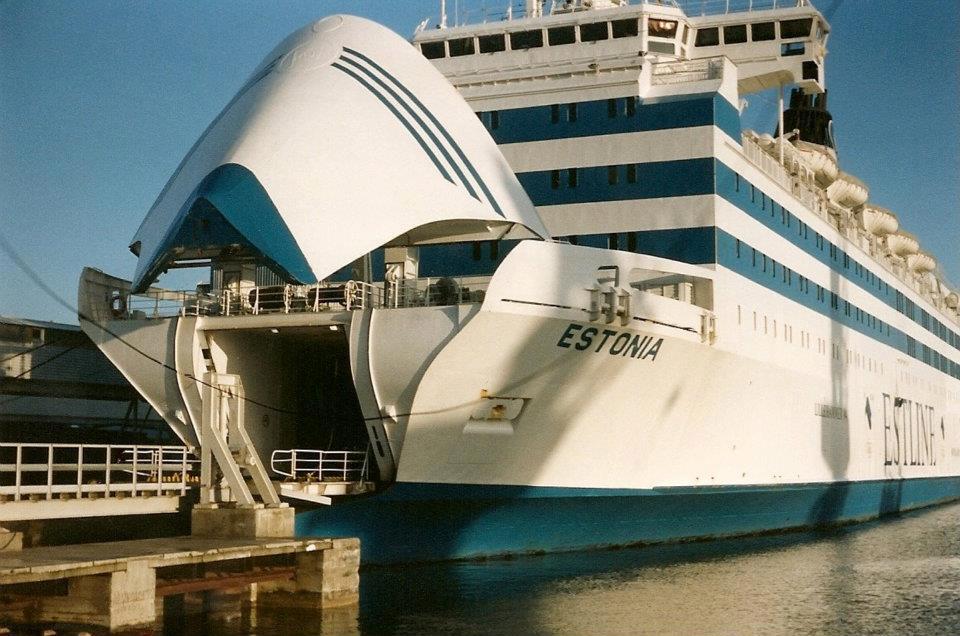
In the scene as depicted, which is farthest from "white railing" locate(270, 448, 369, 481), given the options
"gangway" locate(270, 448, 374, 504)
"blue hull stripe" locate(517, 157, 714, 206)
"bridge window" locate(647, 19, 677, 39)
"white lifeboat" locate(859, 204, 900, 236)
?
"white lifeboat" locate(859, 204, 900, 236)

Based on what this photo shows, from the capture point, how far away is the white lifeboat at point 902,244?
44188 mm

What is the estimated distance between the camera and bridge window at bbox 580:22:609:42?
27188 mm

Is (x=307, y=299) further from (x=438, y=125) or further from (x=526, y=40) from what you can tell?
(x=526, y=40)

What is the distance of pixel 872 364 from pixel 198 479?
22.3m

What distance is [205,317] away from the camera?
61.9ft

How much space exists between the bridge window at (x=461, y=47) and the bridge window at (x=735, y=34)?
21.5 ft

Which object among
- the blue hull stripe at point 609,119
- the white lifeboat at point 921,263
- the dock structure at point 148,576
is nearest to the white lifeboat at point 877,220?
the white lifeboat at point 921,263

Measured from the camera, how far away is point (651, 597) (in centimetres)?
1669

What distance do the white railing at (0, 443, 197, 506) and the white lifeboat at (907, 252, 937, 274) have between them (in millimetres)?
32420

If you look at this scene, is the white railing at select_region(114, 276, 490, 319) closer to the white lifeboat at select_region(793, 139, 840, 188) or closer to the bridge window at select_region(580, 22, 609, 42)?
the bridge window at select_region(580, 22, 609, 42)

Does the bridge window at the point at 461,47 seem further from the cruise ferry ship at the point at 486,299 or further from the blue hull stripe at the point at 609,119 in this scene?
the blue hull stripe at the point at 609,119

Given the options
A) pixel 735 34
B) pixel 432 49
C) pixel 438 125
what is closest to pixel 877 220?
pixel 735 34

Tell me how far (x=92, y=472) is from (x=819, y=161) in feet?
69.1

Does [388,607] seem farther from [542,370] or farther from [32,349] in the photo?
[32,349]
